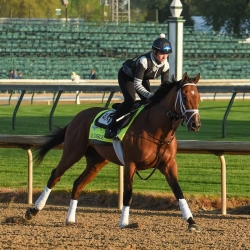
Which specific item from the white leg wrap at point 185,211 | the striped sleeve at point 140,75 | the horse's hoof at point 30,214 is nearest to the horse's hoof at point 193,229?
the white leg wrap at point 185,211

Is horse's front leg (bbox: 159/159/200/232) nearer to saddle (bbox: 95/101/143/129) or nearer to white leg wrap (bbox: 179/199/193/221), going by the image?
white leg wrap (bbox: 179/199/193/221)

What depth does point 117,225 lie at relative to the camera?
27.4ft

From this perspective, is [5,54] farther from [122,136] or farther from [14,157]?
[122,136]

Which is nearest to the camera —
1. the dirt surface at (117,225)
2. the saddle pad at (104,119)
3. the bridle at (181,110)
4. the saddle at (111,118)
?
the dirt surface at (117,225)

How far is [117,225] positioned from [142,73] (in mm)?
1589

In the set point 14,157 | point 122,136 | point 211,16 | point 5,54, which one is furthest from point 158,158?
point 211,16

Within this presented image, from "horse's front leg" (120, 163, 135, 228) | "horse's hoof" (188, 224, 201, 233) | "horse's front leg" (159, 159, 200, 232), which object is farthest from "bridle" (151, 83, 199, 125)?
"horse's hoof" (188, 224, 201, 233)

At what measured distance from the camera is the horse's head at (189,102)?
297 inches

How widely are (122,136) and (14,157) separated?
6014 mm

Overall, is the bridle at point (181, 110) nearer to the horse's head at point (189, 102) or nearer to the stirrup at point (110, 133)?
the horse's head at point (189, 102)

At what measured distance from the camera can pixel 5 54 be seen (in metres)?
44.7

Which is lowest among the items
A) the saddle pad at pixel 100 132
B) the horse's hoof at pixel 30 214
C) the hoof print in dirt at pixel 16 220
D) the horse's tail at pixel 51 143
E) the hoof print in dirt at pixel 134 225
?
the hoof print in dirt at pixel 16 220

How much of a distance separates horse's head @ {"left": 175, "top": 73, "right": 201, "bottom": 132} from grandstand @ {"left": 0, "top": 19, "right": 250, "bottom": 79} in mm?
34843

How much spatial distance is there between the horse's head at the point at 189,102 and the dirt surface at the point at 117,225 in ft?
3.49
